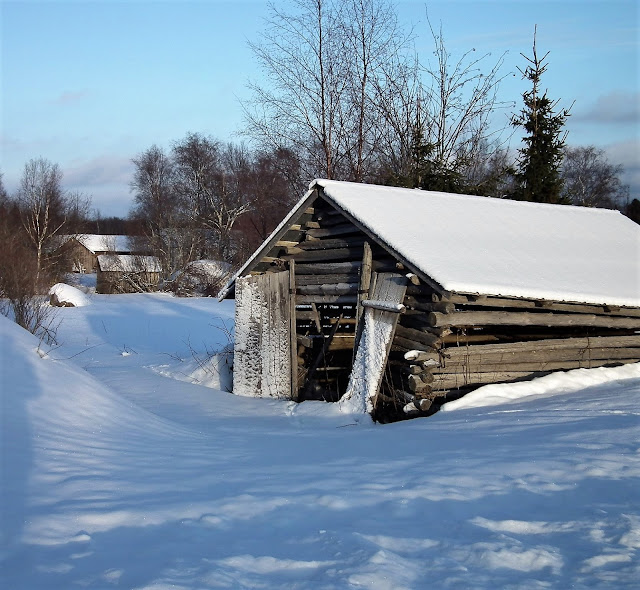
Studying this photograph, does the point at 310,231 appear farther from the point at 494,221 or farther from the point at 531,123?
the point at 531,123

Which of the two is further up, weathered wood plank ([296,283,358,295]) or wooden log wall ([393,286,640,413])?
weathered wood plank ([296,283,358,295])

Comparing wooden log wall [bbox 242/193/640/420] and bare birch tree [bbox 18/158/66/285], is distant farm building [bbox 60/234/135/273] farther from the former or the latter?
wooden log wall [bbox 242/193/640/420]

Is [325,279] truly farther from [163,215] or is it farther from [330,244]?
[163,215]

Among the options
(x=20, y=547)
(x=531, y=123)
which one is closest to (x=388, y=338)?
(x=20, y=547)

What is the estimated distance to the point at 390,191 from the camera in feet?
38.1

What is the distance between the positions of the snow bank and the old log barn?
341mm

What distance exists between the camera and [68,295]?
98.4ft

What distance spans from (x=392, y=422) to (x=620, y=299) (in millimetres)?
3988

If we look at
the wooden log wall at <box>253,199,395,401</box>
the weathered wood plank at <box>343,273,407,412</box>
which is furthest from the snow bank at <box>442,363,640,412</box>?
the wooden log wall at <box>253,199,395,401</box>

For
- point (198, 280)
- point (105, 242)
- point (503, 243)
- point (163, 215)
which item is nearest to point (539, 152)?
point (503, 243)

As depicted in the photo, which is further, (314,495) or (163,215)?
(163,215)

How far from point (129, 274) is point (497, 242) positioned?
3323 cm

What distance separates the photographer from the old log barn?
8953mm

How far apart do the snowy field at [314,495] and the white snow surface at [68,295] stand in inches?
907
